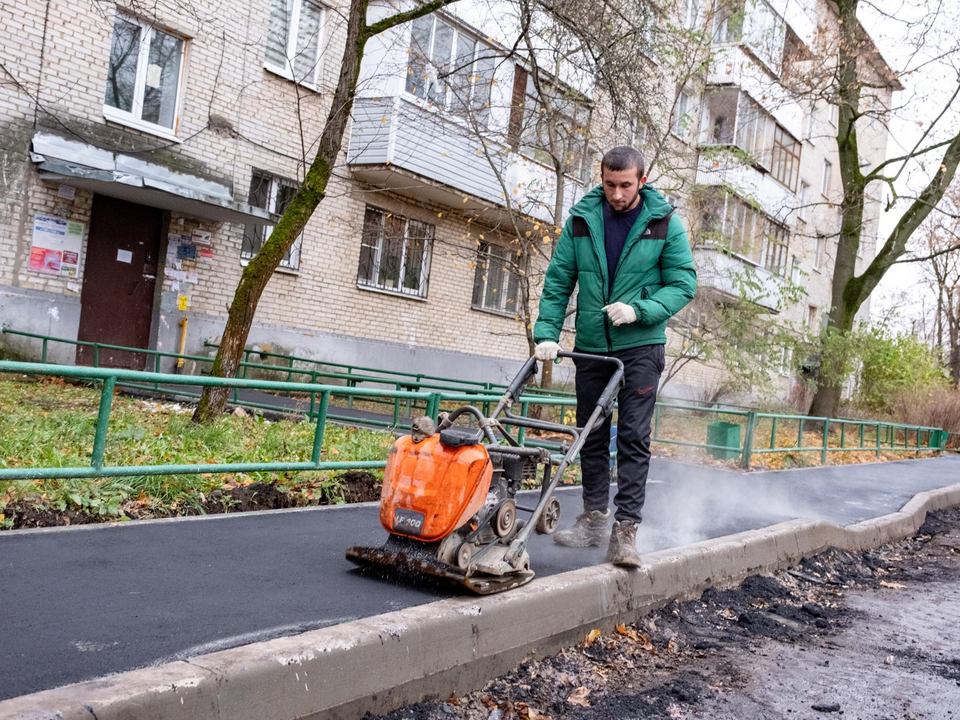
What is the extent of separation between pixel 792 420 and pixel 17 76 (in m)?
12.3

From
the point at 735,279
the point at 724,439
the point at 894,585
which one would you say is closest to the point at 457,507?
the point at 894,585

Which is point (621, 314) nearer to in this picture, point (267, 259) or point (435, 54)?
point (267, 259)

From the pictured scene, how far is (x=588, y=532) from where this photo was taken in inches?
203

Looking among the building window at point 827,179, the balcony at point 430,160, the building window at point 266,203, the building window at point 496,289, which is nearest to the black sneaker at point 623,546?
the balcony at point 430,160

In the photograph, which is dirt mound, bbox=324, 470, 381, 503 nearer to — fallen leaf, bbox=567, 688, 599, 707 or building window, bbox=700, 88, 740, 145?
fallen leaf, bbox=567, 688, 599, 707

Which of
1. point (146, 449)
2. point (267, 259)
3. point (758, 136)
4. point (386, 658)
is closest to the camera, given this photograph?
point (386, 658)

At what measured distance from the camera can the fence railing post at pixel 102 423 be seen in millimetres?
5113

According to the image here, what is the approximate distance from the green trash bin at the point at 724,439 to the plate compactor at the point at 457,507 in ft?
28.9

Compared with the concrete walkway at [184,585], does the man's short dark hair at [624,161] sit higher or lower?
higher

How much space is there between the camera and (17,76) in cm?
1259

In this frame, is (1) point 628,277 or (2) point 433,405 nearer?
(1) point 628,277

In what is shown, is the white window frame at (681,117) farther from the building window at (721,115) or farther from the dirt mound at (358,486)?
the dirt mound at (358,486)

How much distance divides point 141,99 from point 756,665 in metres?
13.3

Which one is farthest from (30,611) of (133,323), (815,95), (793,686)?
(815,95)
